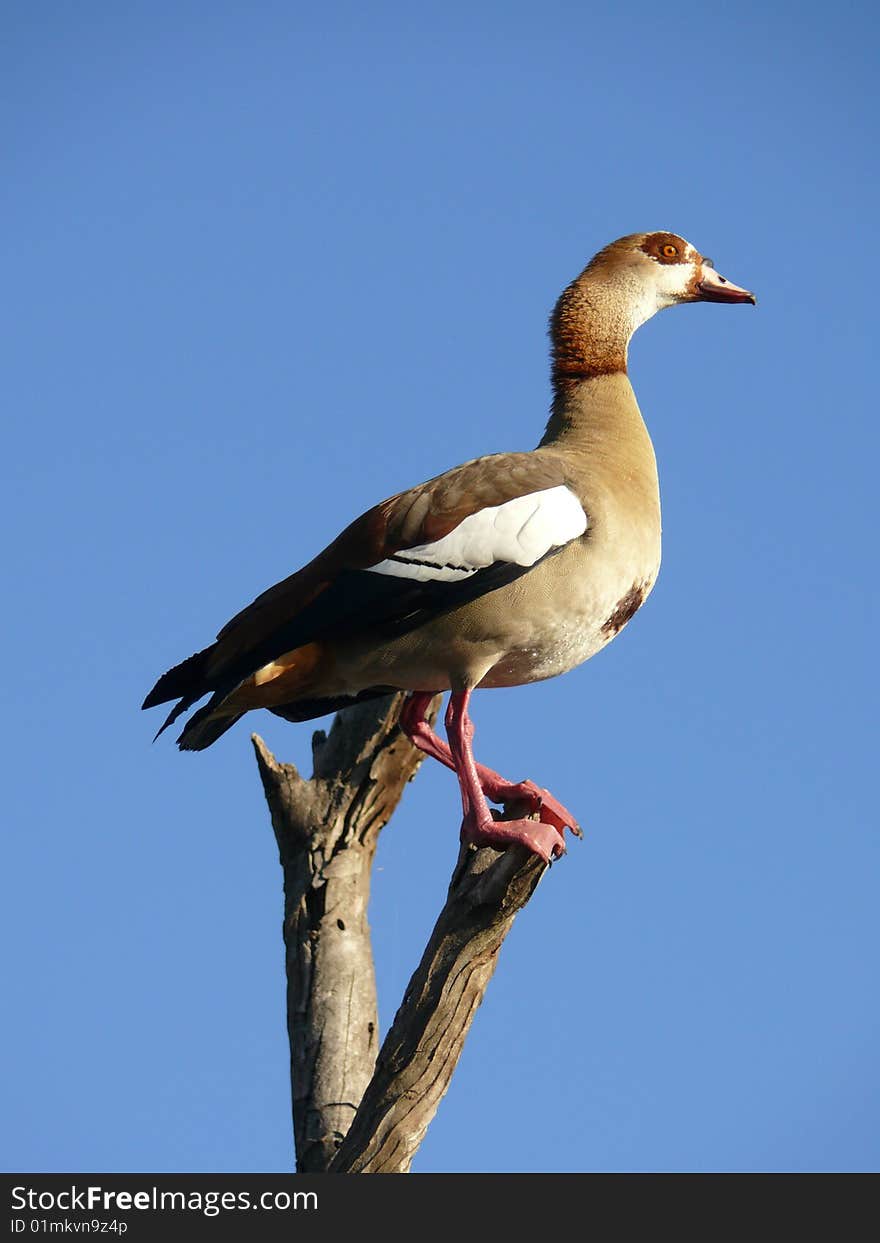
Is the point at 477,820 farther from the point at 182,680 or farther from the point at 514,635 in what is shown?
the point at 182,680

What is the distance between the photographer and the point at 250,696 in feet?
21.5

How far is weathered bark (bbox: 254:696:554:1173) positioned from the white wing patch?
100cm

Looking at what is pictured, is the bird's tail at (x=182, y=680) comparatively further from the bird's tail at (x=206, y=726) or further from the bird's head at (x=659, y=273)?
the bird's head at (x=659, y=273)

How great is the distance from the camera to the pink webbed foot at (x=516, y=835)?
18.4 ft

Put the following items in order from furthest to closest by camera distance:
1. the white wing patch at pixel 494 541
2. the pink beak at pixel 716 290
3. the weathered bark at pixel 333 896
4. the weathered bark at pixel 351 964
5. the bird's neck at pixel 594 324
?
1. the pink beak at pixel 716 290
2. the weathered bark at pixel 333 896
3. the bird's neck at pixel 594 324
4. the white wing patch at pixel 494 541
5. the weathered bark at pixel 351 964

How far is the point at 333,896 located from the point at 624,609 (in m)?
2.28

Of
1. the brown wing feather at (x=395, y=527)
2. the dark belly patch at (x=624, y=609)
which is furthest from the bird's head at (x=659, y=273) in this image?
the dark belly patch at (x=624, y=609)

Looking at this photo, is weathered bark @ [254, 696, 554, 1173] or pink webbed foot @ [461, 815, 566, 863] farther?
weathered bark @ [254, 696, 554, 1173]

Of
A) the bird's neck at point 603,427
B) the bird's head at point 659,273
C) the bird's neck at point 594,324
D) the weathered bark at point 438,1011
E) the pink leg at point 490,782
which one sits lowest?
the weathered bark at point 438,1011

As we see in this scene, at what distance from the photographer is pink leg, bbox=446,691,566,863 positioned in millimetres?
5684

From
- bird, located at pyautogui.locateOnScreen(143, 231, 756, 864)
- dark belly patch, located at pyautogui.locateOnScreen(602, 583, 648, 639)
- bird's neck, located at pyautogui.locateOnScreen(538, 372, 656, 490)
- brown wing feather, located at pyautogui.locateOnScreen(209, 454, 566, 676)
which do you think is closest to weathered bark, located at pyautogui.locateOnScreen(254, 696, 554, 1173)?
bird, located at pyautogui.locateOnScreen(143, 231, 756, 864)

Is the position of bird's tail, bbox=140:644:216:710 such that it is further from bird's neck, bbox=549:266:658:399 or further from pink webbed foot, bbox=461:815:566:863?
bird's neck, bbox=549:266:658:399

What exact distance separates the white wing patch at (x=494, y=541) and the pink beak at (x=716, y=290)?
79.1 inches
